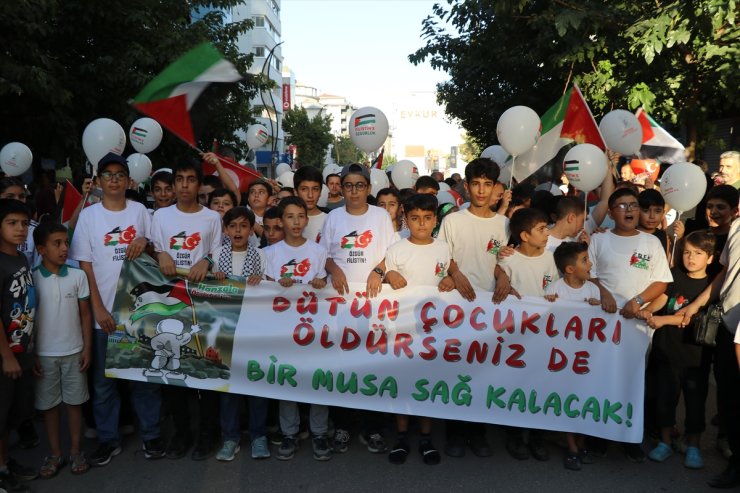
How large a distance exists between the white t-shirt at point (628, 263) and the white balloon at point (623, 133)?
2620 millimetres

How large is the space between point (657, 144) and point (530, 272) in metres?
3.90

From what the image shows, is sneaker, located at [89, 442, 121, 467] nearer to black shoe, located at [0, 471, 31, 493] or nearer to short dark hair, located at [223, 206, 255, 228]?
black shoe, located at [0, 471, 31, 493]

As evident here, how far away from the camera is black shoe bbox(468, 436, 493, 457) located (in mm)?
4137

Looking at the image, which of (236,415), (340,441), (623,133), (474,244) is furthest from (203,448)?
(623,133)

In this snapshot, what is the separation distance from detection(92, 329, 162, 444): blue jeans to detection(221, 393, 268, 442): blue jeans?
1.46 ft

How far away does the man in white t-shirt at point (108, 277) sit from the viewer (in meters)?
4.12

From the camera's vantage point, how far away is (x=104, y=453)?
4.07 meters

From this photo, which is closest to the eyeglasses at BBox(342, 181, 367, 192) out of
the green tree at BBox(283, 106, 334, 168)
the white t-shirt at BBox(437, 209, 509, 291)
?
the white t-shirt at BBox(437, 209, 509, 291)

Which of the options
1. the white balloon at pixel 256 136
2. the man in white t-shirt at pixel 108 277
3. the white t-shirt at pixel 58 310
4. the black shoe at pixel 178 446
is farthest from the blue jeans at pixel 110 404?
the white balloon at pixel 256 136

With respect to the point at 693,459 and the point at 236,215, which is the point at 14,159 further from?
the point at 693,459

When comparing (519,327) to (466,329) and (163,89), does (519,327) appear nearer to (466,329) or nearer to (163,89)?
(466,329)

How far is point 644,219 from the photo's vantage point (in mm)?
4551

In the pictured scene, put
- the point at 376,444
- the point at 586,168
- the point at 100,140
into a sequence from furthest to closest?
1. the point at 100,140
2. the point at 586,168
3. the point at 376,444

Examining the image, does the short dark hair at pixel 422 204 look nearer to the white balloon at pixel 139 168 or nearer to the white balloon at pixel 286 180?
the white balloon at pixel 139 168
